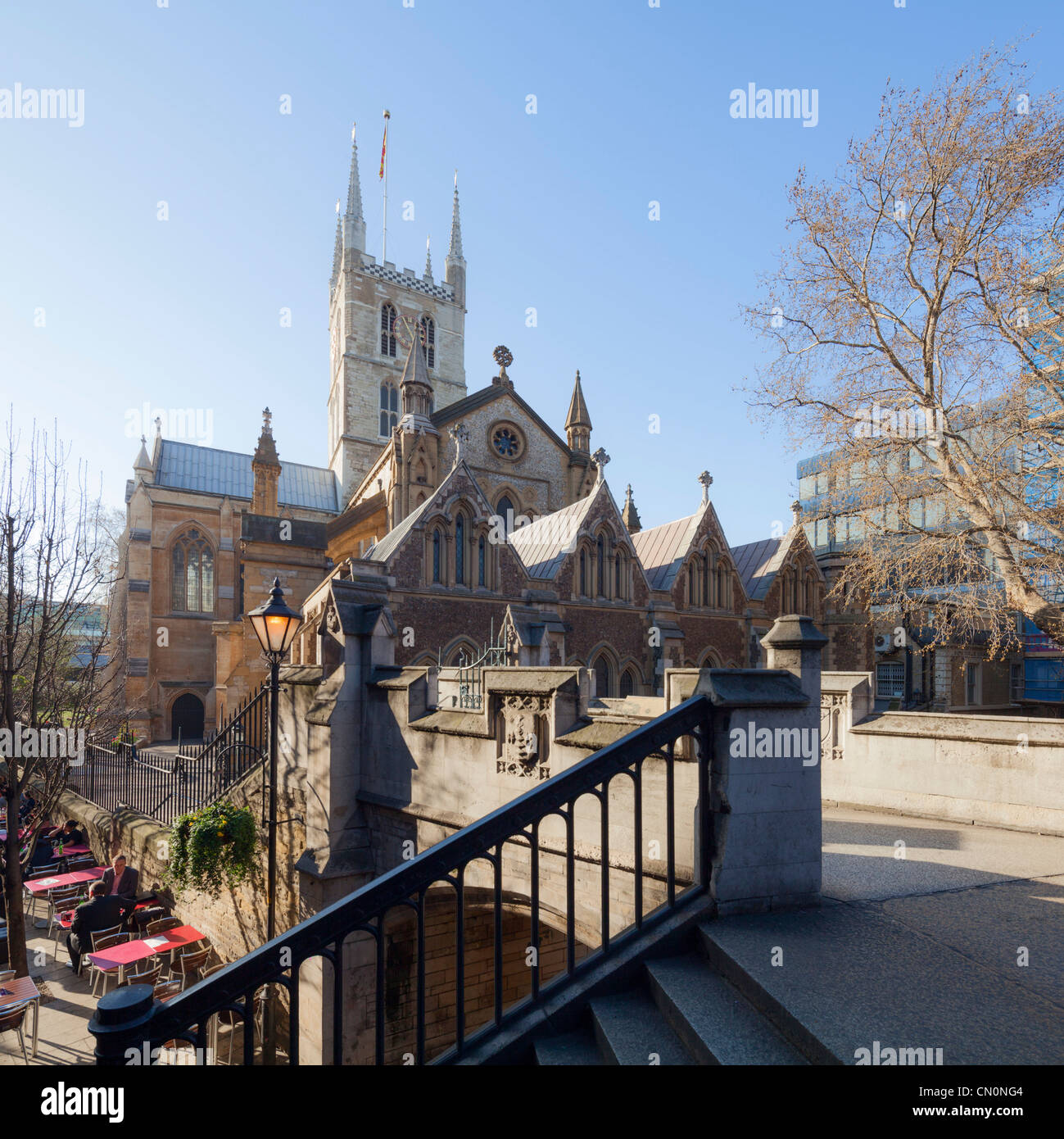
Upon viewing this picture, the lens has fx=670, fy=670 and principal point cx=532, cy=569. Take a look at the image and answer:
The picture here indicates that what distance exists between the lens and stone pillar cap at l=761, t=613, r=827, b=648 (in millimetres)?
4035

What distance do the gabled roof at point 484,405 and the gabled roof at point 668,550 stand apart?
8.02 meters

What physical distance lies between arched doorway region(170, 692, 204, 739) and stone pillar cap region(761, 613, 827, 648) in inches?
1276

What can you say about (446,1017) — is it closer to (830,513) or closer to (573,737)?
(573,737)

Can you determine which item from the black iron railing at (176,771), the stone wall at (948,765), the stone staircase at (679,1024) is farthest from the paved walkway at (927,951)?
the black iron railing at (176,771)

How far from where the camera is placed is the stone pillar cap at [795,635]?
4.04m

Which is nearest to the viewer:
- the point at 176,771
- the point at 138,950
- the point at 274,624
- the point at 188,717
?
the point at 274,624

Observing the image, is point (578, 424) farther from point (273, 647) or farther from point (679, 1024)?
point (679, 1024)

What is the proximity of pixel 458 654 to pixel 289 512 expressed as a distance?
25.5 m

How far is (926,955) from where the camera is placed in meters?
3.19

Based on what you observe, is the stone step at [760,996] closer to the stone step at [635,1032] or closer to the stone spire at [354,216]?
the stone step at [635,1032]

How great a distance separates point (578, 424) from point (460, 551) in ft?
56.1

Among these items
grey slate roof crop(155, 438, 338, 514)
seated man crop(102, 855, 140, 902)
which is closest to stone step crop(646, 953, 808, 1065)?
seated man crop(102, 855, 140, 902)

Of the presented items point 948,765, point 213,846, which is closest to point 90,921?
point 213,846

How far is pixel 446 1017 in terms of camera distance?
28.5ft
